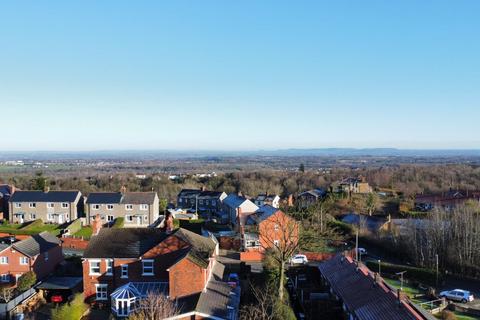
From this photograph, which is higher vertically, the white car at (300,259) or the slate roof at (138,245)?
the slate roof at (138,245)

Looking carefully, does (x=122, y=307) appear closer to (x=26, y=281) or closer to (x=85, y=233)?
(x=26, y=281)

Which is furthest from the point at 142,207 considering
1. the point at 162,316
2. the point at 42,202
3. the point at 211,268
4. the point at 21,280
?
the point at 162,316

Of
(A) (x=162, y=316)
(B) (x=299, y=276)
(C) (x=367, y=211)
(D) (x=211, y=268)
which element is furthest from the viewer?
(C) (x=367, y=211)

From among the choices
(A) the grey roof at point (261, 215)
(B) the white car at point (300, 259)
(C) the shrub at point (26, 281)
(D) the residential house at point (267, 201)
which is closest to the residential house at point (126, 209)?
(A) the grey roof at point (261, 215)

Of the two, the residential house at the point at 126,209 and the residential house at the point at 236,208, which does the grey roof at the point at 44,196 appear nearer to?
the residential house at the point at 126,209

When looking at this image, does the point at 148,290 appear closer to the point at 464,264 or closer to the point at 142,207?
the point at 464,264

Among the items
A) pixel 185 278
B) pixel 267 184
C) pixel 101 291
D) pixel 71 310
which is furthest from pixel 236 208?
pixel 267 184
